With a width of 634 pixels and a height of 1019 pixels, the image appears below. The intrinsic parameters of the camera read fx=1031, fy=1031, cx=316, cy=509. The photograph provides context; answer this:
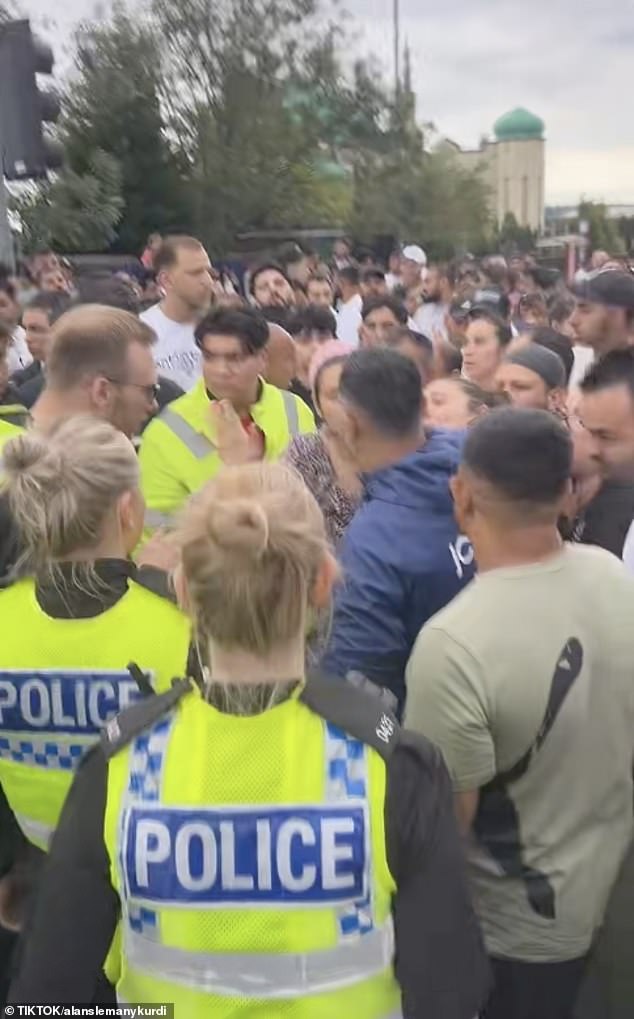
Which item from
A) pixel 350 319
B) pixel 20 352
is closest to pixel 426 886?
pixel 20 352

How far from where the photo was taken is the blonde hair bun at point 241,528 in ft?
4.95

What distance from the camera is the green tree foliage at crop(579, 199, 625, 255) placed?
42.1 meters

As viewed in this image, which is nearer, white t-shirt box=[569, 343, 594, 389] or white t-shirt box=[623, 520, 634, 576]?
white t-shirt box=[623, 520, 634, 576]

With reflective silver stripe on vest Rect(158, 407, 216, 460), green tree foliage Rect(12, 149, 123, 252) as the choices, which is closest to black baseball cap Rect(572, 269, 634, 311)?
reflective silver stripe on vest Rect(158, 407, 216, 460)

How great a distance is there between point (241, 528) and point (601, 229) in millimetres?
48361

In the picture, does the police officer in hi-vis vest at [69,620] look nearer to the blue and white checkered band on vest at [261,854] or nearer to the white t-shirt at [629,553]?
the blue and white checkered band on vest at [261,854]

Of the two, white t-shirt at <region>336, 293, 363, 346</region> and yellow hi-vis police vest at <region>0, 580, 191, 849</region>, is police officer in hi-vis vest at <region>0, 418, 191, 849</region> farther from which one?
white t-shirt at <region>336, 293, 363, 346</region>

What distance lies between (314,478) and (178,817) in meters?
1.97

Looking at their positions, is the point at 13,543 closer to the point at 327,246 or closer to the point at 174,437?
the point at 174,437

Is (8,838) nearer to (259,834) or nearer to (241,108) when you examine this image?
(259,834)

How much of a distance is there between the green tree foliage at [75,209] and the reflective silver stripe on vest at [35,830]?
20.6 metres

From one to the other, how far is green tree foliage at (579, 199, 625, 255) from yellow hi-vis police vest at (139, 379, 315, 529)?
36.6 meters

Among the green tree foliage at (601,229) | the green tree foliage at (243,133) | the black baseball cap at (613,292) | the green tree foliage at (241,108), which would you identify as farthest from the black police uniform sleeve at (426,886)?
the green tree foliage at (601,229)

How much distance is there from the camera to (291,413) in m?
4.34
